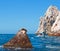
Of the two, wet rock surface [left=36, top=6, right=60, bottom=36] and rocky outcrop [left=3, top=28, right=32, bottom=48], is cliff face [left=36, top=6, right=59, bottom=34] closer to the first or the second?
wet rock surface [left=36, top=6, right=60, bottom=36]

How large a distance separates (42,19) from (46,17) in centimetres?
554

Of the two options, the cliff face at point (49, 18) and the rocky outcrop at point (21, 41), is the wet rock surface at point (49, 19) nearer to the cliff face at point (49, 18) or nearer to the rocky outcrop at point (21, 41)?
the cliff face at point (49, 18)

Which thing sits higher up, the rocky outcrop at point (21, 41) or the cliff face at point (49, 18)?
the cliff face at point (49, 18)

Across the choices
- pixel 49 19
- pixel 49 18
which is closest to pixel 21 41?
pixel 49 19

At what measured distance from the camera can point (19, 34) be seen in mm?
49375

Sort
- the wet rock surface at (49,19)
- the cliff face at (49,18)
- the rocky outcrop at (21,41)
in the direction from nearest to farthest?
the rocky outcrop at (21,41) → the wet rock surface at (49,19) → the cliff face at (49,18)

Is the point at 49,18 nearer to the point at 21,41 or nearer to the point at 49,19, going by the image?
the point at 49,19

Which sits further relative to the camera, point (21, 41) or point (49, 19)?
point (49, 19)

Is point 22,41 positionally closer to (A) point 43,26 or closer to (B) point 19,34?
(B) point 19,34

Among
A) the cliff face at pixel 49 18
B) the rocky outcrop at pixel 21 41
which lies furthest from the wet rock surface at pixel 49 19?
the rocky outcrop at pixel 21 41

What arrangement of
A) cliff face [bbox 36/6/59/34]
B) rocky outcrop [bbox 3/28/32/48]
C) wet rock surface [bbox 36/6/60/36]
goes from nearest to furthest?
rocky outcrop [bbox 3/28/32/48]
wet rock surface [bbox 36/6/60/36]
cliff face [bbox 36/6/59/34]

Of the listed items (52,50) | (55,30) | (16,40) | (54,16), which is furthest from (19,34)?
(54,16)

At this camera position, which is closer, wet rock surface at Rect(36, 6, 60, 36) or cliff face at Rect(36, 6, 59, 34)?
wet rock surface at Rect(36, 6, 60, 36)

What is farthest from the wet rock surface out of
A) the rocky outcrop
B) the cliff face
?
the rocky outcrop
